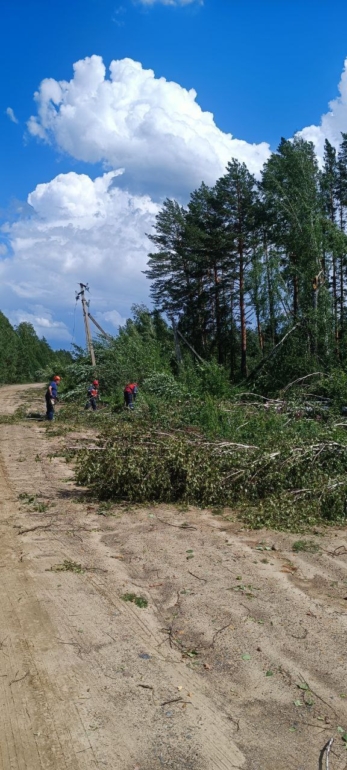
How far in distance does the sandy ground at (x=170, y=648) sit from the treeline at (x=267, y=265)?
12.5m

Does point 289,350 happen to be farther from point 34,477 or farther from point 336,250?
point 34,477

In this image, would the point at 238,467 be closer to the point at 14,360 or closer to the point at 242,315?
the point at 242,315

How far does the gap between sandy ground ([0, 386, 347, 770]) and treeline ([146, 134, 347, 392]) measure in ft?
41.1

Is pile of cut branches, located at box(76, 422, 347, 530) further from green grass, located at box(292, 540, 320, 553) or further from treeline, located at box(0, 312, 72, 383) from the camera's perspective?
treeline, located at box(0, 312, 72, 383)

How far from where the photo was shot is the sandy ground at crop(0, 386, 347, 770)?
9.64 feet

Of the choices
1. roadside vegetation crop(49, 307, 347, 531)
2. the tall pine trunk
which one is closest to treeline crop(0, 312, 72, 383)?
the tall pine trunk

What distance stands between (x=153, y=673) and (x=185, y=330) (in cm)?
3252

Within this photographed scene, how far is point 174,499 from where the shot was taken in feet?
24.7

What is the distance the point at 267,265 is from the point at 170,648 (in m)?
19.3

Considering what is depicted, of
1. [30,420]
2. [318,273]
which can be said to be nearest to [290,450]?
[30,420]

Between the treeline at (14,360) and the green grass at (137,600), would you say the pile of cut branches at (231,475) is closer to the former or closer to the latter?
the green grass at (137,600)

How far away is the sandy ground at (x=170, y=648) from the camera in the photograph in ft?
9.64

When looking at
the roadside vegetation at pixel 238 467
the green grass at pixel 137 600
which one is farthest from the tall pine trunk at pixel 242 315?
the green grass at pixel 137 600

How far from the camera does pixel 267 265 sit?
70.8 feet
